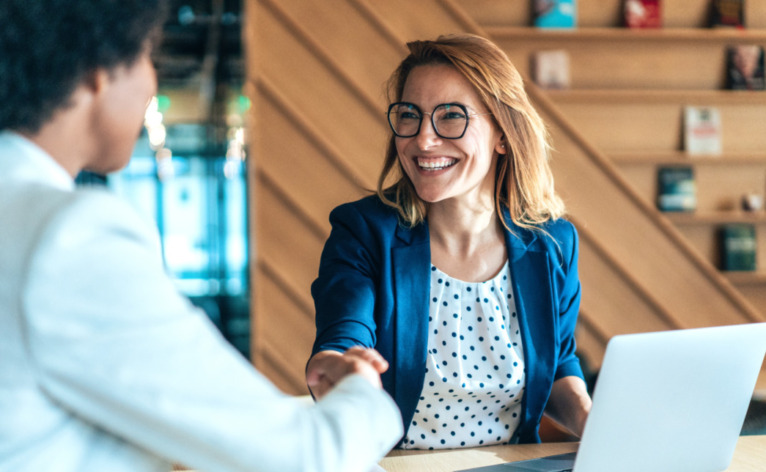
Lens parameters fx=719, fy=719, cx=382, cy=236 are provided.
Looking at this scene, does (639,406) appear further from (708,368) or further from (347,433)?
(347,433)

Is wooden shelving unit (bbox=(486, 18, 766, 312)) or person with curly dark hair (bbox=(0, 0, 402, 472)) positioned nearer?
person with curly dark hair (bbox=(0, 0, 402, 472))

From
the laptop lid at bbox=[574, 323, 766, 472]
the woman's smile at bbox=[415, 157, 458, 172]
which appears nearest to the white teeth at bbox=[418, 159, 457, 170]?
the woman's smile at bbox=[415, 157, 458, 172]

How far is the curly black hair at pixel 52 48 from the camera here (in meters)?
0.69

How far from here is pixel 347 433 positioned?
716mm

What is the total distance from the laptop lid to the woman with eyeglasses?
0.42 m

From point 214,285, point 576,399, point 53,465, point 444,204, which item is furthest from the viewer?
point 214,285

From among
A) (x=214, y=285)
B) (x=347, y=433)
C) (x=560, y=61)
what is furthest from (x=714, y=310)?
(x=214, y=285)

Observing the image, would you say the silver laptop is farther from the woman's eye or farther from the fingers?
the woman's eye

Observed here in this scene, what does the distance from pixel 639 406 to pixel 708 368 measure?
134 millimetres

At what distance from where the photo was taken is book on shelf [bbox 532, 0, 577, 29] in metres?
4.08

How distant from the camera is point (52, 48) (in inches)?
27.3

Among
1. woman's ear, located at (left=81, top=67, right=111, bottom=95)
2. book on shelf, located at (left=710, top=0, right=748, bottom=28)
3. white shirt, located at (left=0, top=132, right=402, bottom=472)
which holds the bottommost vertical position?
white shirt, located at (left=0, top=132, right=402, bottom=472)

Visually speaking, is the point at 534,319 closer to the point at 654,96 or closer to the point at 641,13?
the point at 654,96

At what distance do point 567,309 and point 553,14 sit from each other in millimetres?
2803
